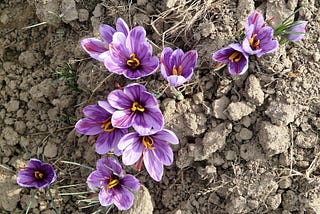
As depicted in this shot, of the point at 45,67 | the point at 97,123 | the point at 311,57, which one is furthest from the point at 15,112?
the point at 311,57

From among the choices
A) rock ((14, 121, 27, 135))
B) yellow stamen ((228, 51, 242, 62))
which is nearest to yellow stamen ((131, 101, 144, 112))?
yellow stamen ((228, 51, 242, 62))

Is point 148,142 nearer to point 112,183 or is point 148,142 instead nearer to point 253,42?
point 112,183

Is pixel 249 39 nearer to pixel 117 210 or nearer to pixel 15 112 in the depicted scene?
pixel 117 210

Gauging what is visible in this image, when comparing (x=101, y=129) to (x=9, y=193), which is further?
(x=9, y=193)

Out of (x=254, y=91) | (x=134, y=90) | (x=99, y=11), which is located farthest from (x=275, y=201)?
(x=99, y=11)

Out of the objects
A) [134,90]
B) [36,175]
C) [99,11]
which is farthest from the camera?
[99,11]
